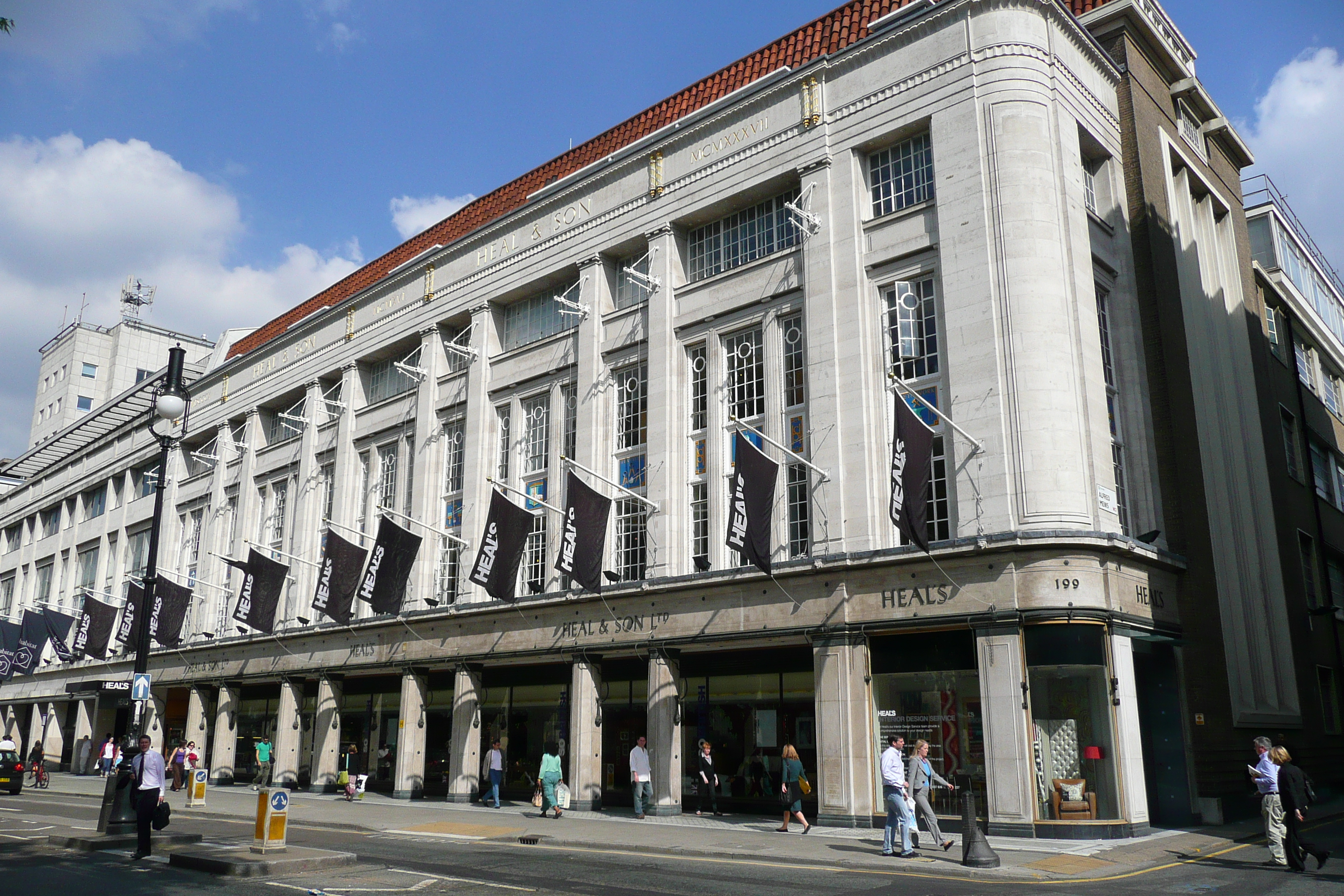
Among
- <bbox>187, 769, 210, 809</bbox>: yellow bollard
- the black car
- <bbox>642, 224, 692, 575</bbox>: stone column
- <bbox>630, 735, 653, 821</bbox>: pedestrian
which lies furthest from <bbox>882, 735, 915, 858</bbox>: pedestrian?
the black car

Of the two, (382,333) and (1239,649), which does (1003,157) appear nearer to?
(1239,649)

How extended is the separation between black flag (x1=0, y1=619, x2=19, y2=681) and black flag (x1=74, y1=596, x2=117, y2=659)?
11305 millimetres

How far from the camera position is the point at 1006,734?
20047 millimetres

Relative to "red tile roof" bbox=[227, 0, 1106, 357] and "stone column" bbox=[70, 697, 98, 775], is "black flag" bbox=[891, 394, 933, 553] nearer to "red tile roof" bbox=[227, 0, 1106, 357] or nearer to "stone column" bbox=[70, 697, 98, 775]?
"red tile roof" bbox=[227, 0, 1106, 357]

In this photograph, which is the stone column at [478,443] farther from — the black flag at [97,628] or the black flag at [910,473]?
the black flag at [97,628]

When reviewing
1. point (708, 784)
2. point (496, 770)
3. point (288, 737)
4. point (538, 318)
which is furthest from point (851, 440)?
point (288, 737)

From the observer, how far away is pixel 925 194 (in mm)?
24734

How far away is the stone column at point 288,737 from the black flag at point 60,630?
18.7m

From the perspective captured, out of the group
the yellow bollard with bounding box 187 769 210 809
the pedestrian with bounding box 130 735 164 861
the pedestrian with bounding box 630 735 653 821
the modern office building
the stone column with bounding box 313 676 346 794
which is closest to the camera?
the pedestrian with bounding box 130 735 164 861

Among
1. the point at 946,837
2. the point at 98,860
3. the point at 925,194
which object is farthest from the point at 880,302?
the point at 98,860

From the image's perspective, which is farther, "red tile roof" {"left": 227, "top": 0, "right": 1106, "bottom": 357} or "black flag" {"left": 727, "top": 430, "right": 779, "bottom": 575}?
"red tile roof" {"left": 227, "top": 0, "right": 1106, "bottom": 357}

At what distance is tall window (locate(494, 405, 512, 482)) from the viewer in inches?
1339

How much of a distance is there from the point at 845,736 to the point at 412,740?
16506mm

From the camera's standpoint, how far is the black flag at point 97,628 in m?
47.7
